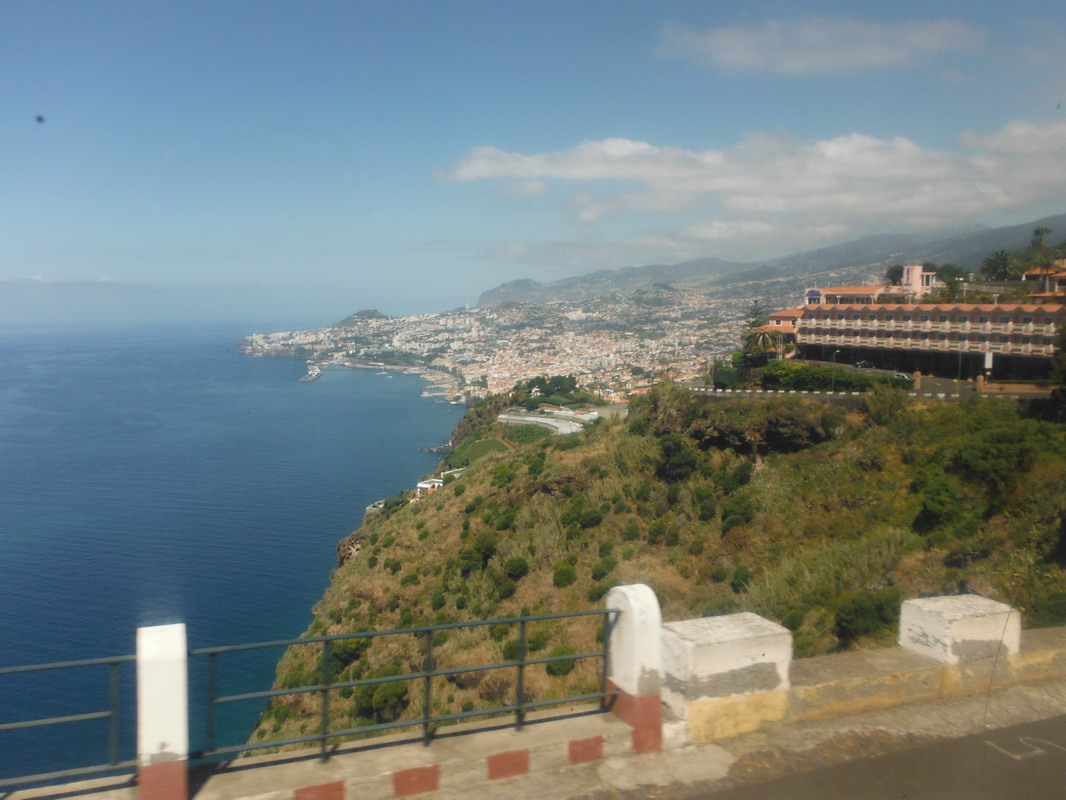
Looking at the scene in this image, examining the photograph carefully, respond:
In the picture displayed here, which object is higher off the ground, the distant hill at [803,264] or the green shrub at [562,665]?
the distant hill at [803,264]

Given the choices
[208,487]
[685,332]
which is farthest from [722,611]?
[685,332]

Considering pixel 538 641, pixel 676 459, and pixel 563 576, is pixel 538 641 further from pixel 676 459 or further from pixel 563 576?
pixel 676 459

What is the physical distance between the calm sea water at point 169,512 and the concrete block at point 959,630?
8122mm

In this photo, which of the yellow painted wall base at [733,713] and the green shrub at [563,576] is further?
the green shrub at [563,576]

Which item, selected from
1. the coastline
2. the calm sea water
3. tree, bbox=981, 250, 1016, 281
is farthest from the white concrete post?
the coastline

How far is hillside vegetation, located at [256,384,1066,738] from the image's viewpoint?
1263cm

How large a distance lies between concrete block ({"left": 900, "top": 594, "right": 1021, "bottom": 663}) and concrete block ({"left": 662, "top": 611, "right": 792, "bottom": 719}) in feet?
3.07

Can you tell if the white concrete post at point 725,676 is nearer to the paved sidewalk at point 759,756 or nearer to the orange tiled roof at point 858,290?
the paved sidewalk at point 759,756

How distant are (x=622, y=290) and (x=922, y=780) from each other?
133 meters

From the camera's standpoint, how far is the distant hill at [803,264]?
182 ft

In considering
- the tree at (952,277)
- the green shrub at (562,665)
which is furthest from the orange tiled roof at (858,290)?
the green shrub at (562,665)

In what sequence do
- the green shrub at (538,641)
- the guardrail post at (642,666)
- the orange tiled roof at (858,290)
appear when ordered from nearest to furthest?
the guardrail post at (642,666), the green shrub at (538,641), the orange tiled roof at (858,290)

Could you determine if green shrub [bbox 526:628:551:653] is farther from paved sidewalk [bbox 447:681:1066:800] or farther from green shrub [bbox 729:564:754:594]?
paved sidewalk [bbox 447:681:1066:800]

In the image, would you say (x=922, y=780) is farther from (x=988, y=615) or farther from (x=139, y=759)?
(x=139, y=759)
